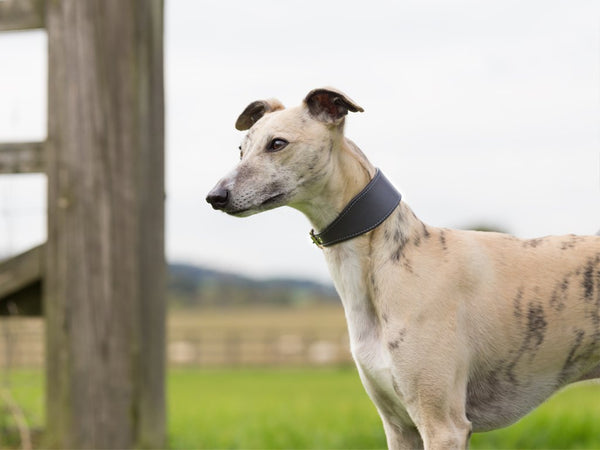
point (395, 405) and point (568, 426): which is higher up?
point (395, 405)

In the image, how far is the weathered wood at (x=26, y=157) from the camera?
4.44 meters

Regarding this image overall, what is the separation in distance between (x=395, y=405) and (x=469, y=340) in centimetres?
36

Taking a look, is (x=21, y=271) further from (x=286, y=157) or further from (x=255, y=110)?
(x=286, y=157)

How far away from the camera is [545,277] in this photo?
2.93 metres

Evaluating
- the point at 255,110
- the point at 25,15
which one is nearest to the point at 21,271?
the point at 25,15

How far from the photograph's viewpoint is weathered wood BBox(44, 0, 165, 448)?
4363 millimetres

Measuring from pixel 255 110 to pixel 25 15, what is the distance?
1.94 metres

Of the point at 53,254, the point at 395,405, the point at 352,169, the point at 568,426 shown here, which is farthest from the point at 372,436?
the point at 352,169

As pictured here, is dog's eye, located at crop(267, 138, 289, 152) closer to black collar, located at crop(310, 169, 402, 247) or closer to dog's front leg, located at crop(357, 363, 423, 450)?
black collar, located at crop(310, 169, 402, 247)

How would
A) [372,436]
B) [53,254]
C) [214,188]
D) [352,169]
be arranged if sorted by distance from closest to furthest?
[214,188] < [352,169] < [53,254] < [372,436]

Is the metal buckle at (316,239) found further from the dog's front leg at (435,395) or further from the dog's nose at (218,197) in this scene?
the dog's front leg at (435,395)

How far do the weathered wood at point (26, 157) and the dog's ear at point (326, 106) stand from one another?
2113 millimetres

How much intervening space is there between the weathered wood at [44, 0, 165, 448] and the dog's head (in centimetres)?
169

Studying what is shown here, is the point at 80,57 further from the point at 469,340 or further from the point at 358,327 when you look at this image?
the point at 469,340
